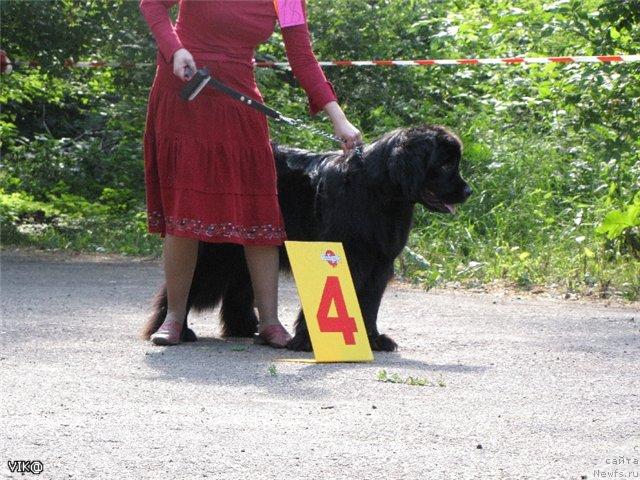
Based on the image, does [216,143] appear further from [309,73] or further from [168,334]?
[168,334]

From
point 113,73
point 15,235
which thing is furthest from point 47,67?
point 15,235

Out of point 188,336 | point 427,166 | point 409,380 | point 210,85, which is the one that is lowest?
point 188,336

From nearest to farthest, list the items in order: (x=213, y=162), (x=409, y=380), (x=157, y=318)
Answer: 1. (x=409, y=380)
2. (x=213, y=162)
3. (x=157, y=318)

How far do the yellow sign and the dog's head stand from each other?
43 cm

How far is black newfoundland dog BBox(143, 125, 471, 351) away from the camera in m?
5.79

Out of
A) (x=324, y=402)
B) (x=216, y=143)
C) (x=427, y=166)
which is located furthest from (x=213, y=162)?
(x=324, y=402)

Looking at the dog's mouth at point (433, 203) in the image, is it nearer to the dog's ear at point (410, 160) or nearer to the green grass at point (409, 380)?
the dog's ear at point (410, 160)

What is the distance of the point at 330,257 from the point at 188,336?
0.95 m

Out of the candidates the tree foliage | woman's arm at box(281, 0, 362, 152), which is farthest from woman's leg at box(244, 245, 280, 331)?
the tree foliage

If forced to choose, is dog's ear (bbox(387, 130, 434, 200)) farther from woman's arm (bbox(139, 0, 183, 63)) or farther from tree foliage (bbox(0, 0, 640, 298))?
tree foliage (bbox(0, 0, 640, 298))

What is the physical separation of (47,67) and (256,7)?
16.4ft

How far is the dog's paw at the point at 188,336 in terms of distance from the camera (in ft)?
20.3

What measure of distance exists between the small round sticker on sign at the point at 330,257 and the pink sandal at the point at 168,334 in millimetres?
834

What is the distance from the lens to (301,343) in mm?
5926
